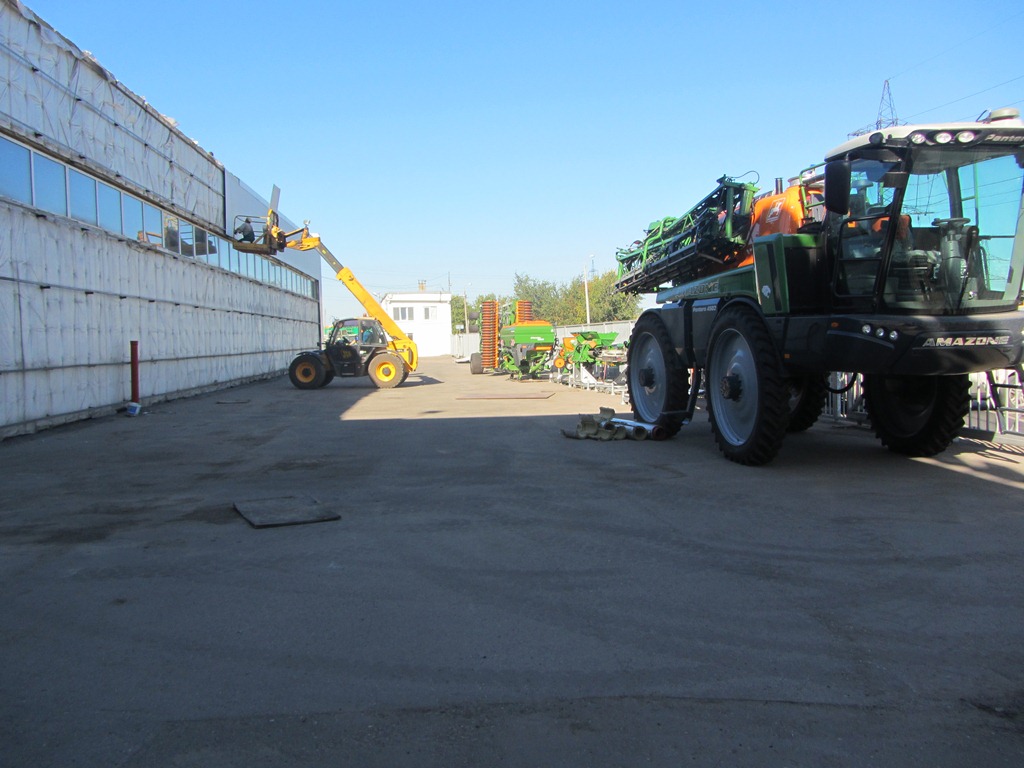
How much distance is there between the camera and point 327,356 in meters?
25.0

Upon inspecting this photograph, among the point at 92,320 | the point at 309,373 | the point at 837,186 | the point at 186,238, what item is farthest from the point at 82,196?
the point at 837,186

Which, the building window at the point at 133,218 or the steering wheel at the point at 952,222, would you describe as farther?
the building window at the point at 133,218

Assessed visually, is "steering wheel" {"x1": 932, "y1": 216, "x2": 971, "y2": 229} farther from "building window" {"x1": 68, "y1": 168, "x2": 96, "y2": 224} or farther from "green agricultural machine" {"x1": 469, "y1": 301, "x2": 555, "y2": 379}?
"green agricultural machine" {"x1": 469, "y1": 301, "x2": 555, "y2": 379}

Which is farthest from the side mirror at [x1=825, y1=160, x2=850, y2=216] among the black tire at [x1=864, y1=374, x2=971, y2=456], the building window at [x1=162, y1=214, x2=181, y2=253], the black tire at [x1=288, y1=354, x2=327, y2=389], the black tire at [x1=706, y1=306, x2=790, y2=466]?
the black tire at [x1=288, y1=354, x2=327, y2=389]

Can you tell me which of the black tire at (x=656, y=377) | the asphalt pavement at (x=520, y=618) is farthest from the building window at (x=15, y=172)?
the black tire at (x=656, y=377)

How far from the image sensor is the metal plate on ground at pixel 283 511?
6.64 meters

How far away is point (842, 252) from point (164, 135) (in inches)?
723

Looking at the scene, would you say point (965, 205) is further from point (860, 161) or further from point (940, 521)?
point (940, 521)

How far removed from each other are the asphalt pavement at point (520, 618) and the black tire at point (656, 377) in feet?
8.64

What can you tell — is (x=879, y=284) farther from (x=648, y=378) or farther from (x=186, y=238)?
(x=186, y=238)

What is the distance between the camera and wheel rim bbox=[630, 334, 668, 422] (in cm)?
1200

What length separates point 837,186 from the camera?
7.32 metres

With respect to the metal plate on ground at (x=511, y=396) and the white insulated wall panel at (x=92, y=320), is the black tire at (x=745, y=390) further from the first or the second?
the white insulated wall panel at (x=92, y=320)

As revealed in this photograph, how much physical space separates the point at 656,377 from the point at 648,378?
149 millimetres
